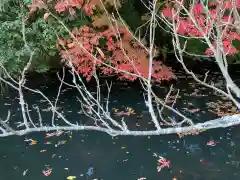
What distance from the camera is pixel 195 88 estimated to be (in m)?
7.34

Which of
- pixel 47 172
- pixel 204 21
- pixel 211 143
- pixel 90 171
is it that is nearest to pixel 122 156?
pixel 90 171

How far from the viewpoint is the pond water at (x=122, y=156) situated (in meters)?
3.98

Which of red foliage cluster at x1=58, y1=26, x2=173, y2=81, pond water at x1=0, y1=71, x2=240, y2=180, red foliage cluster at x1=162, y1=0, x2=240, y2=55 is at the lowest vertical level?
pond water at x1=0, y1=71, x2=240, y2=180

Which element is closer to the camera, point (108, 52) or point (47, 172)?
point (47, 172)

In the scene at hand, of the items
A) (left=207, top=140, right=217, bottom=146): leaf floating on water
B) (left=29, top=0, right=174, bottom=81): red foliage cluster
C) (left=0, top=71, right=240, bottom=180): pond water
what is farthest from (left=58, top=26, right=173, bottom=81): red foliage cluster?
(left=207, top=140, right=217, bottom=146): leaf floating on water

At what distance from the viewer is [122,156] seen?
14.5 ft

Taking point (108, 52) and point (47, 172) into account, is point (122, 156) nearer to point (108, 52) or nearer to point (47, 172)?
point (47, 172)

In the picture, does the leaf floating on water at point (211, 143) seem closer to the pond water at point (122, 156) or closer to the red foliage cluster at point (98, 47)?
the pond water at point (122, 156)

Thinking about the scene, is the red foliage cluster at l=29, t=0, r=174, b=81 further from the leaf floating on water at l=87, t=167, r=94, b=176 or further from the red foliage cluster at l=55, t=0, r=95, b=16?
the leaf floating on water at l=87, t=167, r=94, b=176

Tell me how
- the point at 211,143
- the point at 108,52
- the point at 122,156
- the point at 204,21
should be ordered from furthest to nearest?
1. the point at 108,52
2. the point at 204,21
3. the point at 211,143
4. the point at 122,156

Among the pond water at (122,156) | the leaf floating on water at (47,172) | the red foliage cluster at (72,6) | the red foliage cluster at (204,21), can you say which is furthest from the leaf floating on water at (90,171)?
the red foliage cluster at (72,6)

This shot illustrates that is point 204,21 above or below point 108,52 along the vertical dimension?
above

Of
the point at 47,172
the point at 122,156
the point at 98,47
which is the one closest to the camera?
the point at 47,172

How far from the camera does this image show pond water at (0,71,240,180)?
3980mm
